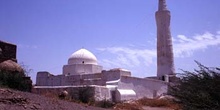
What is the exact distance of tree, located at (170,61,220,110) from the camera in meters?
6.75

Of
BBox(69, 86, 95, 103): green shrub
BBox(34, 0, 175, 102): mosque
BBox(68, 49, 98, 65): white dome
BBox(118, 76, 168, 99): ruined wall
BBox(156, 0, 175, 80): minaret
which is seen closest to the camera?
BBox(69, 86, 95, 103): green shrub

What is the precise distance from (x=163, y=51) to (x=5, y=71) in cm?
2582

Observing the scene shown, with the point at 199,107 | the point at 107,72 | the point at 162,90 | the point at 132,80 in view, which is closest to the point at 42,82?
the point at 107,72

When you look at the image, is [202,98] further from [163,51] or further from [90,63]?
[163,51]

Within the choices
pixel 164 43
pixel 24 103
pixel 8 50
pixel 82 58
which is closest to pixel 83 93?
pixel 8 50

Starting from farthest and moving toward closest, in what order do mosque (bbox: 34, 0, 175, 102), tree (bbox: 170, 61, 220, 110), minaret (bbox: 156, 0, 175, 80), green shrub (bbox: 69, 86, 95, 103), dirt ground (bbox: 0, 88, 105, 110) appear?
minaret (bbox: 156, 0, 175, 80) → mosque (bbox: 34, 0, 175, 102) → green shrub (bbox: 69, 86, 95, 103) → dirt ground (bbox: 0, 88, 105, 110) → tree (bbox: 170, 61, 220, 110)

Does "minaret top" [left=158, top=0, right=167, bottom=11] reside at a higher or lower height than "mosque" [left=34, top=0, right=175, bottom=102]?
higher

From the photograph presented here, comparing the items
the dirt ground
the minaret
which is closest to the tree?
the dirt ground

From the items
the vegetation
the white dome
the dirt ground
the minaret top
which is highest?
the minaret top

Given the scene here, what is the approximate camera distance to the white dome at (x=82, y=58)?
3622 cm

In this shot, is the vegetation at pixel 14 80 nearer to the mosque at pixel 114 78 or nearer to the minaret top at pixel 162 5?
the mosque at pixel 114 78

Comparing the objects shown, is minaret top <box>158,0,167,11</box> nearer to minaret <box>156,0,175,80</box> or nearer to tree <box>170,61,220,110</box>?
minaret <box>156,0,175,80</box>

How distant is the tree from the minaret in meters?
30.0

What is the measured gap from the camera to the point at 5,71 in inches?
621
